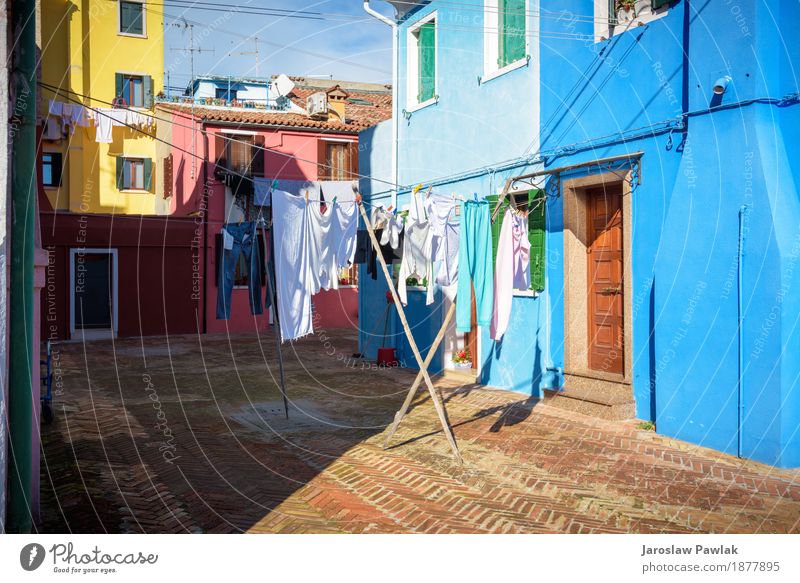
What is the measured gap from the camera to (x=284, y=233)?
8.33 m

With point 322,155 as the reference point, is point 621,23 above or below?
below

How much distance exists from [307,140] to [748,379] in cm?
2058

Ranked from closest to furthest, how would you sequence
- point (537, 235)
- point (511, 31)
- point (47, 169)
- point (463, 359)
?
point (537, 235) → point (511, 31) → point (463, 359) → point (47, 169)

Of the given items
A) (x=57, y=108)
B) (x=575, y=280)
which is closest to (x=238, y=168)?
(x=57, y=108)

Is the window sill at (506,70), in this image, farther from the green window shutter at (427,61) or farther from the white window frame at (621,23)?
the green window shutter at (427,61)

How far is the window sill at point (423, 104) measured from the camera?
44.1ft

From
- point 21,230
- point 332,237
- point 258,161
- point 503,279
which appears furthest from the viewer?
point 258,161

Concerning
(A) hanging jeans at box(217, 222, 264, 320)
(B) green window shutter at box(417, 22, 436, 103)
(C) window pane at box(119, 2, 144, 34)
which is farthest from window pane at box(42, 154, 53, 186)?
(A) hanging jeans at box(217, 222, 264, 320)

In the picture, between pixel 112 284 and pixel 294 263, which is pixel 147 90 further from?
pixel 294 263

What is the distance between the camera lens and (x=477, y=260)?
8.50 m

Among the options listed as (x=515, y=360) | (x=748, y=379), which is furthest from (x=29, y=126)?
(x=515, y=360)

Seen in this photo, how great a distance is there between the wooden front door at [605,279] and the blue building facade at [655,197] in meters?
0.03

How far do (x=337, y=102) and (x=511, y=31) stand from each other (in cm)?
1623

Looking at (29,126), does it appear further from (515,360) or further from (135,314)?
(135,314)
